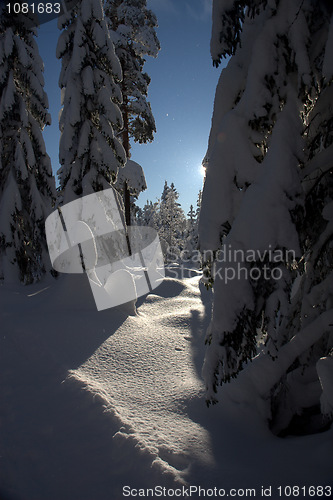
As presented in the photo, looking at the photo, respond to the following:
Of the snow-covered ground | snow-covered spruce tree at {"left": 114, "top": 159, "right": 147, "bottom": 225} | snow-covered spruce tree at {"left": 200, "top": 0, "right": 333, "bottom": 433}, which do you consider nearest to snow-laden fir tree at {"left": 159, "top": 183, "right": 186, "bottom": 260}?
snow-covered spruce tree at {"left": 114, "top": 159, "right": 147, "bottom": 225}

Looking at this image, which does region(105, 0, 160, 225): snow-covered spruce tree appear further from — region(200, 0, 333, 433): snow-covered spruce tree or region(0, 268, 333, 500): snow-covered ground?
region(200, 0, 333, 433): snow-covered spruce tree

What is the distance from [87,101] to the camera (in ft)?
31.5

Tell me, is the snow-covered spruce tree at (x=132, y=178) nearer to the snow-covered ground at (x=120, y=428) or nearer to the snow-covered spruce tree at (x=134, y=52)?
the snow-covered spruce tree at (x=134, y=52)

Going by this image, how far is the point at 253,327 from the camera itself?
294 centimetres

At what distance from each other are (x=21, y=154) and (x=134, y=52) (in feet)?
24.5

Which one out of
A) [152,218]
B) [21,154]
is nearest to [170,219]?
[152,218]

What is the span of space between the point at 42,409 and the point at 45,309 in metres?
3.44

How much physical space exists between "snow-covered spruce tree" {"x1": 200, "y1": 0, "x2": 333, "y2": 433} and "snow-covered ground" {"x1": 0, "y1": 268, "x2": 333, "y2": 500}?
72cm

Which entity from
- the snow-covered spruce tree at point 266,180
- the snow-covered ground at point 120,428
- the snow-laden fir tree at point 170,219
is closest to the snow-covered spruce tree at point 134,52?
the snow-covered ground at point 120,428

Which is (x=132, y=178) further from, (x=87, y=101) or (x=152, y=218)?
(x=152, y=218)

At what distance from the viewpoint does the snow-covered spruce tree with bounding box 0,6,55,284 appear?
34.3 feet

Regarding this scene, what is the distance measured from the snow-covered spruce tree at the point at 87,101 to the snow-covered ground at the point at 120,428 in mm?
5955

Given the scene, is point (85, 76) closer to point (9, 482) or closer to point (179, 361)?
point (179, 361)

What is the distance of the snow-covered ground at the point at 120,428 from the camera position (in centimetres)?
272
